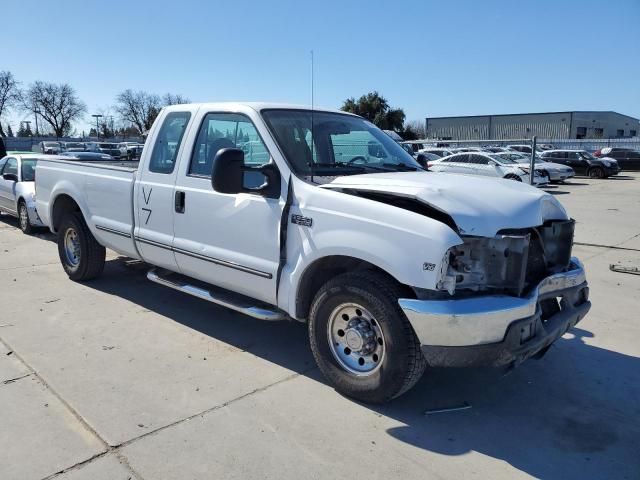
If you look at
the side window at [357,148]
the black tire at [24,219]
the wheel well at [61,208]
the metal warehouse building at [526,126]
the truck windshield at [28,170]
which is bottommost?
the black tire at [24,219]

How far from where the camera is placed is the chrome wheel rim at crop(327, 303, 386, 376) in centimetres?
352

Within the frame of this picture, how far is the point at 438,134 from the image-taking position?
7381 cm

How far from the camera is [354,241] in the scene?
135 inches

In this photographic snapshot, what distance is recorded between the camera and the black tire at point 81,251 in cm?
617

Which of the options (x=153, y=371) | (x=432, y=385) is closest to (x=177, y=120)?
(x=153, y=371)

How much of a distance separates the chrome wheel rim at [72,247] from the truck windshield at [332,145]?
11.3 feet

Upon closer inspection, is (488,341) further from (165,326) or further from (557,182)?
(557,182)

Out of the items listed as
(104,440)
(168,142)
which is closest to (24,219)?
(168,142)

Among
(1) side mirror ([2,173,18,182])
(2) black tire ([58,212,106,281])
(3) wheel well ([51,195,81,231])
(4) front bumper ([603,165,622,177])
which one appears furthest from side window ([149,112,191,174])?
(4) front bumper ([603,165,622,177])

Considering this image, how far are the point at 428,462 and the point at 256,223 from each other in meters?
2.07

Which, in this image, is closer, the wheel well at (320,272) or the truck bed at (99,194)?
the wheel well at (320,272)

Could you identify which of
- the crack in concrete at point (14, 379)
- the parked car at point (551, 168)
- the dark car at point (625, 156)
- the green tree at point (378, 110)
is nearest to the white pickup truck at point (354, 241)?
the crack in concrete at point (14, 379)

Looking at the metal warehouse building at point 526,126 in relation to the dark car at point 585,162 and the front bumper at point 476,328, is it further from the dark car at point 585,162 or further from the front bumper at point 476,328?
the front bumper at point 476,328

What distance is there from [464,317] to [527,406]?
1.15 metres
